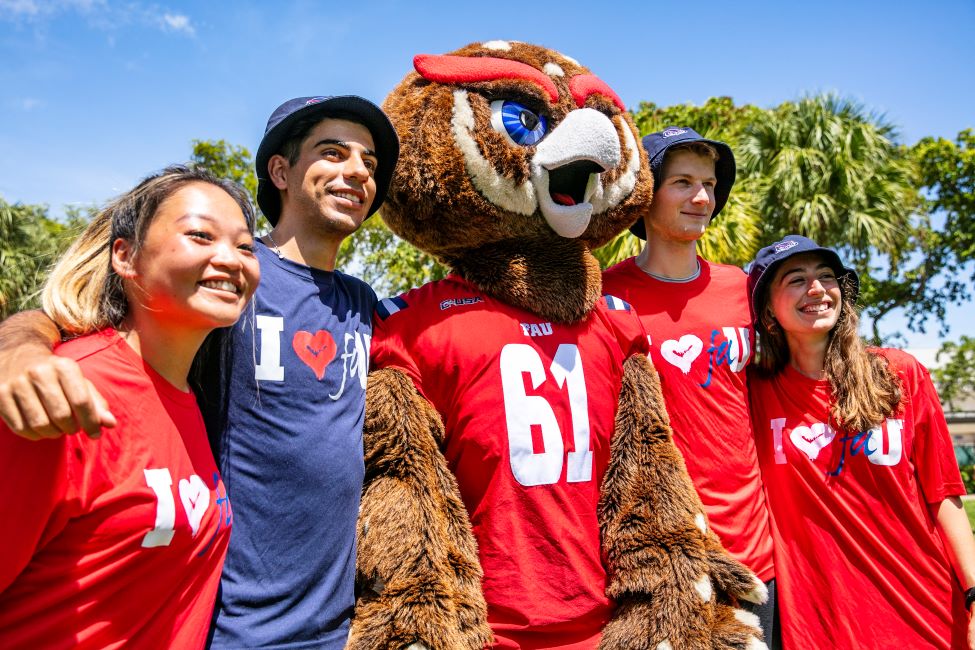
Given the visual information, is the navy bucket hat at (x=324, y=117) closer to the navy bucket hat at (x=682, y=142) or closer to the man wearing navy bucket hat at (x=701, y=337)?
the man wearing navy bucket hat at (x=701, y=337)

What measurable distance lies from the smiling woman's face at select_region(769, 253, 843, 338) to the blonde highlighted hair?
2.70m

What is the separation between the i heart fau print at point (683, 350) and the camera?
10.9ft

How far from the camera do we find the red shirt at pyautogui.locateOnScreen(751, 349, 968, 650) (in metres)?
3.06

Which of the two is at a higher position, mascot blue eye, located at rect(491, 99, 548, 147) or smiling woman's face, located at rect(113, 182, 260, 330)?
mascot blue eye, located at rect(491, 99, 548, 147)

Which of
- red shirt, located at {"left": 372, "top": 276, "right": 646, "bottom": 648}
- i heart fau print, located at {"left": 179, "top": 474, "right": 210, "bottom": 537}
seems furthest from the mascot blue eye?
i heart fau print, located at {"left": 179, "top": 474, "right": 210, "bottom": 537}

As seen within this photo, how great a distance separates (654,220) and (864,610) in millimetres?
2009

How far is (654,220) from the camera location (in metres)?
3.66

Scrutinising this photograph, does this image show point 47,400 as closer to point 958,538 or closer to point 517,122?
point 517,122

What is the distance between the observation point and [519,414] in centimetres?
272

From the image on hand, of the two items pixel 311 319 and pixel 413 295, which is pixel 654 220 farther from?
pixel 311 319

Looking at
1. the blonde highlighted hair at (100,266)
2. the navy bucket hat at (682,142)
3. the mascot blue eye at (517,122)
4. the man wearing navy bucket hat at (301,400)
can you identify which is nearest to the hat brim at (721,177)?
the navy bucket hat at (682,142)

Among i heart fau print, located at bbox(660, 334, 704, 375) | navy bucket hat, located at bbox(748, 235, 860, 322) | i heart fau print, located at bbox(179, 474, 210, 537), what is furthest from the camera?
navy bucket hat, located at bbox(748, 235, 860, 322)

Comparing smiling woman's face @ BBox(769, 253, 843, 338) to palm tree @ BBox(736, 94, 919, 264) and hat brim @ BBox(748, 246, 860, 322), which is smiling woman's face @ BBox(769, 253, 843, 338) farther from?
palm tree @ BBox(736, 94, 919, 264)

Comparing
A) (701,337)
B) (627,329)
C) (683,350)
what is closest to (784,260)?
(701,337)
